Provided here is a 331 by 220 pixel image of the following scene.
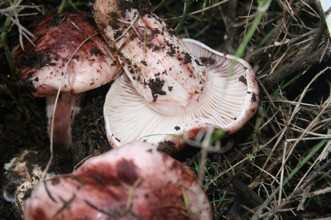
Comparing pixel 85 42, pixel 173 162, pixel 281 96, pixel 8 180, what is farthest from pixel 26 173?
pixel 281 96

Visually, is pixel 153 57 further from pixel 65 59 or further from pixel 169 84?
pixel 65 59

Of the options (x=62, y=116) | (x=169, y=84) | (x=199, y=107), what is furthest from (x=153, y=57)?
(x=62, y=116)

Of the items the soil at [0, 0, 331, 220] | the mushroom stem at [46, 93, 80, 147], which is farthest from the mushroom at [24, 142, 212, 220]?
the mushroom stem at [46, 93, 80, 147]

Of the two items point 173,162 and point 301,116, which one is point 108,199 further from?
point 301,116

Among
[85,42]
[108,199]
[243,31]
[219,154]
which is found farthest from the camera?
[243,31]

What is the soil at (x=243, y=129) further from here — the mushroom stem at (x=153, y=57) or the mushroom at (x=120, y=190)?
the mushroom at (x=120, y=190)

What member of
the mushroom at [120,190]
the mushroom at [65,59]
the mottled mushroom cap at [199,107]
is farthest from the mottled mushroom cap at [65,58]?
the mushroom at [120,190]

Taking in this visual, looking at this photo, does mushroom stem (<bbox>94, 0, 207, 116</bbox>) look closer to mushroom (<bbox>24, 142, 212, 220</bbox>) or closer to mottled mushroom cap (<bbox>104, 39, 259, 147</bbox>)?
mottled mushroom cap (<bbox>104, 39, 259, 147</bbox>)

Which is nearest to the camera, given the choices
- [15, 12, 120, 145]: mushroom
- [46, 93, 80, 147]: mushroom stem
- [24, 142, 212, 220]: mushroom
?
[24, 142, 212, 220]: mushroom
